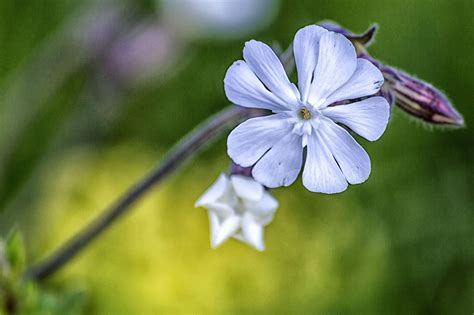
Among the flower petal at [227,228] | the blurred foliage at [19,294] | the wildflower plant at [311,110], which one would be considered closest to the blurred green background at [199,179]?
the blurred foliage at [19,294]

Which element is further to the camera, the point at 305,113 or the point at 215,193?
the point at 215,193

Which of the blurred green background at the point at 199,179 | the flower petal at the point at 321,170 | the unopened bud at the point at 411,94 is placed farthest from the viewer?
the blurred green background at the point at 199,179

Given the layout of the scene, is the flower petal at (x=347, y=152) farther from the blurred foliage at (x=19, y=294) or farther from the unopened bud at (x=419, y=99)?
the blurred foliage at (x=19, y=294)

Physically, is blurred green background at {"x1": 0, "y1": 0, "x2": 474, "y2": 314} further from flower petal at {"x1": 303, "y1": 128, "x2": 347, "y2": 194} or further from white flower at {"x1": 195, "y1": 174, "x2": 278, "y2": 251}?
flower petal at {"x1": 303, "y1": 128, "x2": 347, "y2": 194}

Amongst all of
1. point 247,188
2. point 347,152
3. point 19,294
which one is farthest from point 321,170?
point 19,294

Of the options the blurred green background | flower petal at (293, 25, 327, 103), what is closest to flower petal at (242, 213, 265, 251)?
flower petal at (293, 25, 327, 103)

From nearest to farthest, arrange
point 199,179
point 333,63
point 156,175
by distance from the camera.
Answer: point 333,63
point 156,175
point 199,179

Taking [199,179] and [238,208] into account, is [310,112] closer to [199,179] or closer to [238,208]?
[238,208]
